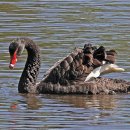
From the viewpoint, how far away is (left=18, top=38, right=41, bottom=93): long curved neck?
13.0m

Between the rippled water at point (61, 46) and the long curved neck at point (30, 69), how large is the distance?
0.19m

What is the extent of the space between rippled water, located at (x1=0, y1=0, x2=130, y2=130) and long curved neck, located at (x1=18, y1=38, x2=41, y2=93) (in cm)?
19

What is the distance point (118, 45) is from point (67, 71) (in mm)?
3029

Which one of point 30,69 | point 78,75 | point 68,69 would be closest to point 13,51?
point 30,69

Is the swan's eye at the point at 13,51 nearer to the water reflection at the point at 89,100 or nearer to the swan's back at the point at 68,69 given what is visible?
the swan's back at the point at 68,69

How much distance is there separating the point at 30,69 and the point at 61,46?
7.41 feet

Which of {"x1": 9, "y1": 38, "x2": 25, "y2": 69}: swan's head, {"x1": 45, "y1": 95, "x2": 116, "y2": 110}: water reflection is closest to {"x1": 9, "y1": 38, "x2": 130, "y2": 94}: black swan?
{"x1": 9, "y1": 38, "x2": 25, "y2": 69}: swan's head

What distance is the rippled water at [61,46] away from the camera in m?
10.5

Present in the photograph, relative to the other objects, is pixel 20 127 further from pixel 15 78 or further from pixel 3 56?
pixel 3 56

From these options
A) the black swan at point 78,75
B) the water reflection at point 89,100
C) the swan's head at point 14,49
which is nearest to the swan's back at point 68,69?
the black swan at point 78,75

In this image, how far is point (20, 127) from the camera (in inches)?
396

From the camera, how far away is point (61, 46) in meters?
15.5

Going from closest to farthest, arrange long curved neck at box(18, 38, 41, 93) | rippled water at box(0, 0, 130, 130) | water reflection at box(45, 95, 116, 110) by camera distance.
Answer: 1. rippled water at box(0, 0, 130, 130)
2. water reflection at box(45, 95, 116, 110)
3. long curved neck at box(18, 38, 41, 93)

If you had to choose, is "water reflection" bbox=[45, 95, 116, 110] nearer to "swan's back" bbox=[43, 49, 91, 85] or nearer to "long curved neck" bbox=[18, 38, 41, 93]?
"swan's back" bbox=[43, 49, 91, 85]
